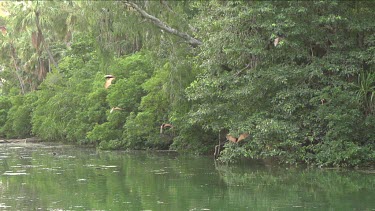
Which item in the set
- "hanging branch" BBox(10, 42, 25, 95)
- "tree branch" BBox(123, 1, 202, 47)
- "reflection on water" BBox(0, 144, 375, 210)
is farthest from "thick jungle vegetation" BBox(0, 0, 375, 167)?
"hanging branch" BBox(10, 42, 25, 95)

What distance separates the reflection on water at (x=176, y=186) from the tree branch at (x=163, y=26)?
366 centimetres

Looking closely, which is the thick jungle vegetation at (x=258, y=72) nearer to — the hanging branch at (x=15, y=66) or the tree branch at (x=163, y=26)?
the tree branch at (x=163, y=26)

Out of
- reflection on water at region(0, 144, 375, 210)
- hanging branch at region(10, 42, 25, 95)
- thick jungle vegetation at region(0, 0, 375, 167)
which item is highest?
hanging branch at region(10, 42, 25, 95)

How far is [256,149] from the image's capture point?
19.0 m

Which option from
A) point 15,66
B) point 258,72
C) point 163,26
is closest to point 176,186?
point 258,72

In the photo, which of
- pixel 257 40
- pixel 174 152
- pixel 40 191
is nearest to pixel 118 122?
pixel 174 152

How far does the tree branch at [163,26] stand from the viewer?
2045 cm

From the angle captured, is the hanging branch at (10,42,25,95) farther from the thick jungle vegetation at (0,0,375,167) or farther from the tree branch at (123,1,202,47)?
the tree branch at (123,1,202,47)

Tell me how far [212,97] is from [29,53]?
87.5ft

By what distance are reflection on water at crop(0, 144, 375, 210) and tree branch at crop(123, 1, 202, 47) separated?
366 centimetres

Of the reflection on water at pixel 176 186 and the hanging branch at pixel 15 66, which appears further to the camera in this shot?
the hanging branch at pixel 15 66

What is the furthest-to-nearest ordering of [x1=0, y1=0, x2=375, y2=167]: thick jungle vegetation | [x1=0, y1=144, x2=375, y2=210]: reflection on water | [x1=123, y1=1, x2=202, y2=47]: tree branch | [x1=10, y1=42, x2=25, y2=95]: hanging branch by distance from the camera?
[x1=10, y1=42, x2=25, y2=95]: hanging branch
[x1=123, y1=1, x2=202, y2=47]: tree branch
[x1=0, y1=0, x2=375, y2=167]: thick jungle vegetation
[x1=0, y1=144, x2=375, y2=210]: reflection on water

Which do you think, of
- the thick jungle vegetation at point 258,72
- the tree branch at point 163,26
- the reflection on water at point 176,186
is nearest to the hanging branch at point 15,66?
the thick jungle vegetation at point 258,72

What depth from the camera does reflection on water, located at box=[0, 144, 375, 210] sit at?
484 inches
